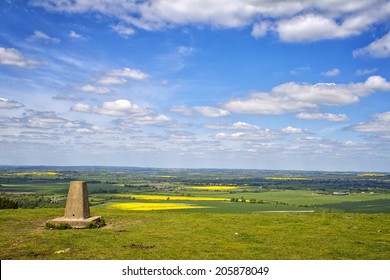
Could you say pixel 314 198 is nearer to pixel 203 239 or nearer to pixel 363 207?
pixel 363 207

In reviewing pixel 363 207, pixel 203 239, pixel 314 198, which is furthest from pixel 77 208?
pixel 314 198

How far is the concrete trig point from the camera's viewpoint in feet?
54.9

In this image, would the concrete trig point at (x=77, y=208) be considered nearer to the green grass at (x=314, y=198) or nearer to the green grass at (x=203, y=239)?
the green grass at (x=203, y=239)

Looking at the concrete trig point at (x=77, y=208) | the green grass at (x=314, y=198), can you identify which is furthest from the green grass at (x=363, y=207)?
the concrete trig point at (x=77, y=208)

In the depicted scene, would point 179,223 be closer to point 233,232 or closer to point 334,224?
point 233,232

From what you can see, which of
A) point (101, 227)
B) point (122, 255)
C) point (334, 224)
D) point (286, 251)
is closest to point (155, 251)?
point (122, 255)

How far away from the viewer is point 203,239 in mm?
13570

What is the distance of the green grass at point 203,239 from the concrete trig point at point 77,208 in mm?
1030

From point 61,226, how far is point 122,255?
702 centimetres

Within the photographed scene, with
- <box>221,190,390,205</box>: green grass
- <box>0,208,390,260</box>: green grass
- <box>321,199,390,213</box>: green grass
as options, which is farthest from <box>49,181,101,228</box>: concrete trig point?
<box>221,190,390,205</box>: green grass

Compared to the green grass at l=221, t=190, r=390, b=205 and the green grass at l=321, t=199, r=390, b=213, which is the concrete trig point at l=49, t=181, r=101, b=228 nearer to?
the green grass at l=321, t=199, r=390, b=213

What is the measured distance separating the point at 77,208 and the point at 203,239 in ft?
23.2

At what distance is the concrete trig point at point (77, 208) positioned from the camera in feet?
54.9

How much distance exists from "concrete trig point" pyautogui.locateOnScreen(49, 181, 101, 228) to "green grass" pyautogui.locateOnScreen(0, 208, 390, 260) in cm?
103
